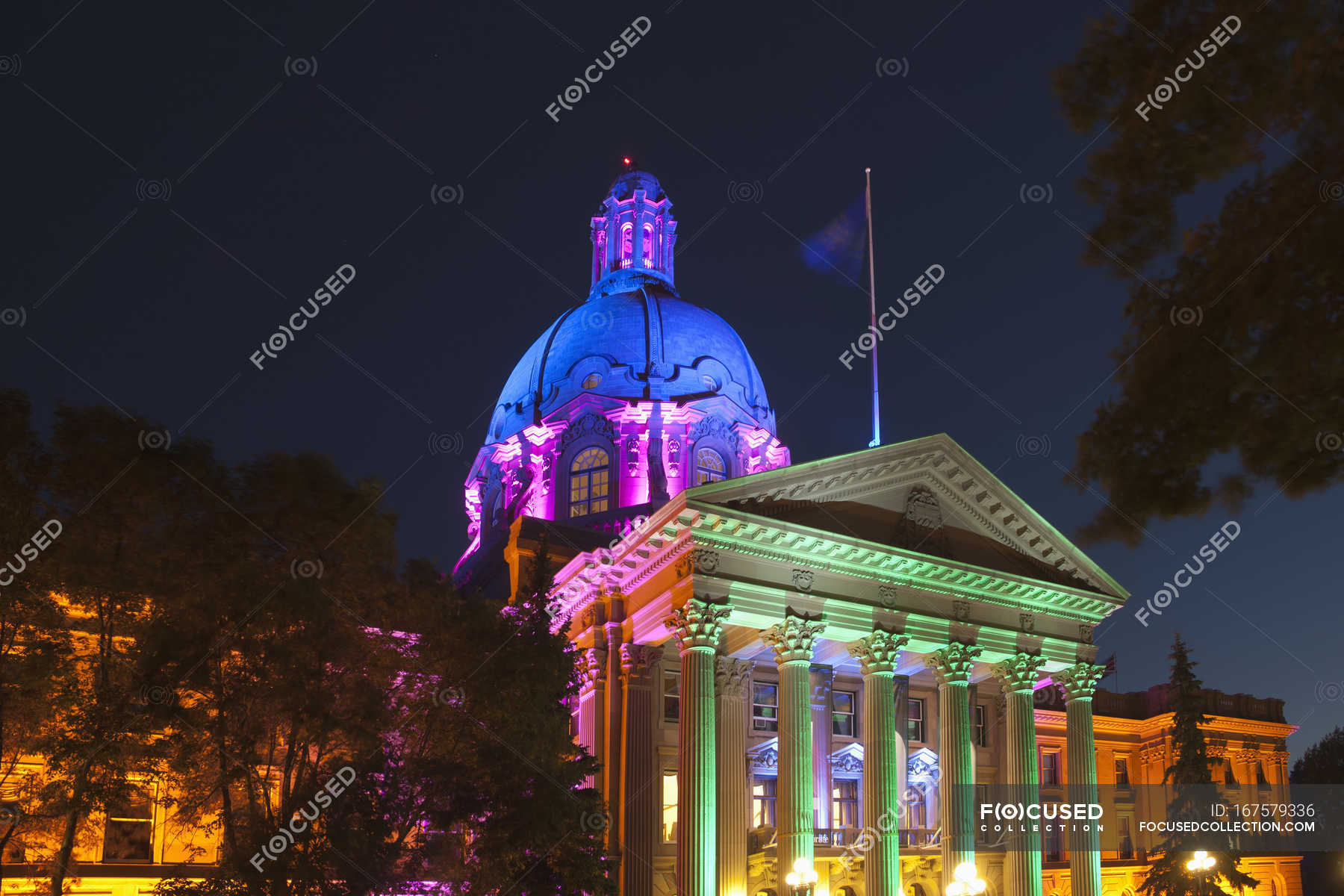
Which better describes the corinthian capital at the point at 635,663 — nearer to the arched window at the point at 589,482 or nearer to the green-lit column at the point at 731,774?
the green-lit column at the point at 731,774

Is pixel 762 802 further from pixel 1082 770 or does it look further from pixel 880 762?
pixel 1082 770

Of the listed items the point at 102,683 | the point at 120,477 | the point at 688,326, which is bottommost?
the point at 102,683

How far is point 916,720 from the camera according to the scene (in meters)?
42.8

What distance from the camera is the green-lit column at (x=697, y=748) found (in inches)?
1176

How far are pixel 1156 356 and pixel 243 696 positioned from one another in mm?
18651

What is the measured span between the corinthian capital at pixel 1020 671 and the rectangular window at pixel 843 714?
5897mm

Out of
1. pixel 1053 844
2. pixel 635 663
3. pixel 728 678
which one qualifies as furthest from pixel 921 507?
pixel 1053 844

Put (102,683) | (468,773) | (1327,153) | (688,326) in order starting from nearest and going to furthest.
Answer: (1327,153)
(102,683)
(468,773)
(688,326)

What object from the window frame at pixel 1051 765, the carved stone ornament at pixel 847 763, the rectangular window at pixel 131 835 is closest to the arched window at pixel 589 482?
the carved stone ornament at pixel 847 763

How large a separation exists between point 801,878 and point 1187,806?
26959 millimetres

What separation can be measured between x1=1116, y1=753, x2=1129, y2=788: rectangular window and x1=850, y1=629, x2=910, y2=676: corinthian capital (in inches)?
1194

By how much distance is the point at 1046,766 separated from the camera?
53938 millimetres

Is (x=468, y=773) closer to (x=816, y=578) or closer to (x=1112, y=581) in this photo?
(x=816, y=578)

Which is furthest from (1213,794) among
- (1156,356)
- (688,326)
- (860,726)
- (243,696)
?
(1156,356)
